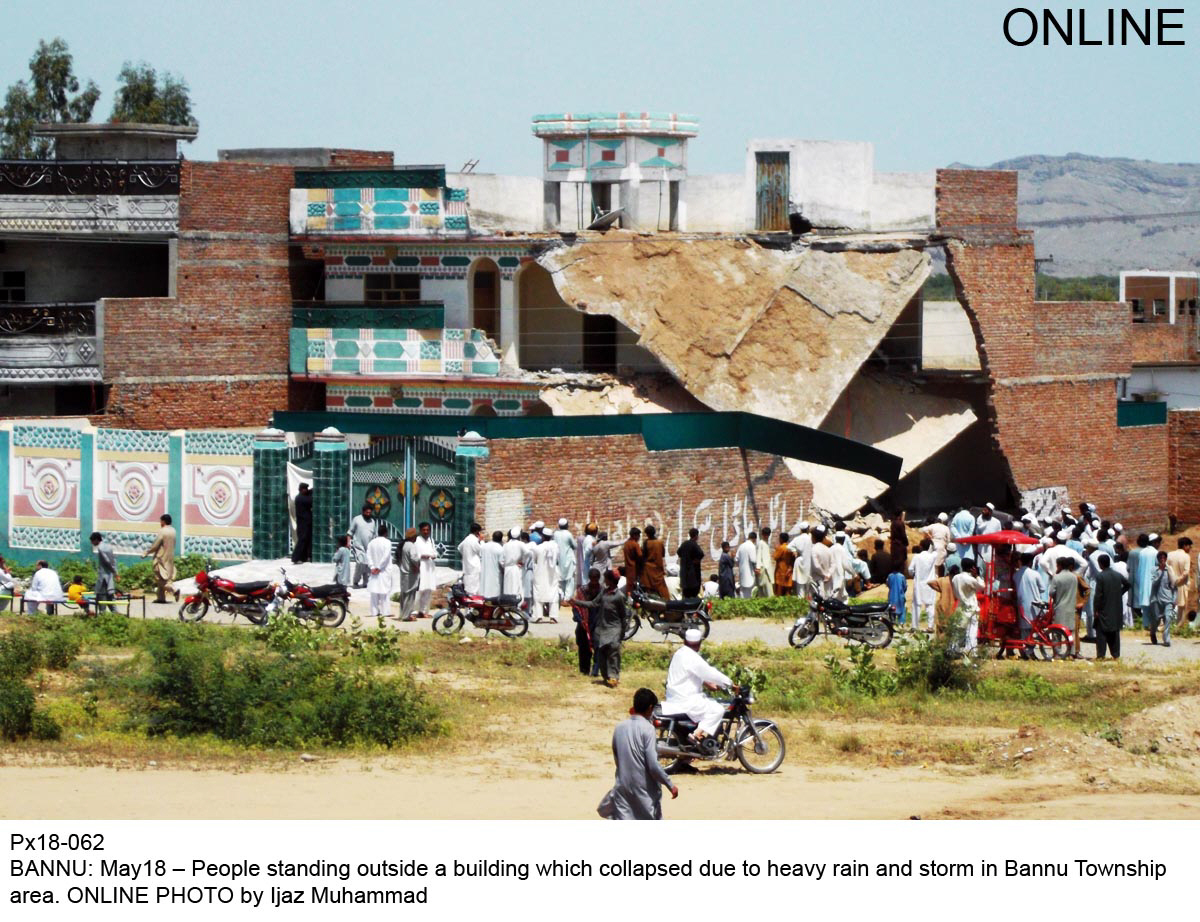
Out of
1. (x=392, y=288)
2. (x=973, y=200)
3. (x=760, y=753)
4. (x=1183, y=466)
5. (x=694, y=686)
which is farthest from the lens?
(x=1183, y=466)

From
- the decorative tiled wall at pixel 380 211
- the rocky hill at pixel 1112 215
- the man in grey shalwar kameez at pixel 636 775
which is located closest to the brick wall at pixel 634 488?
the decorative tiled wall at pixel 380 211

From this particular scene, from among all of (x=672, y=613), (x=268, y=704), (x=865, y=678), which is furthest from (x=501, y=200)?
(x=268, y=704)

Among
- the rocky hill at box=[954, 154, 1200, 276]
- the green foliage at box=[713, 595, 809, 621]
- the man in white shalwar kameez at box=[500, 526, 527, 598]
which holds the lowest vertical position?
the green foliage at box=[713, 595, 809, 621]

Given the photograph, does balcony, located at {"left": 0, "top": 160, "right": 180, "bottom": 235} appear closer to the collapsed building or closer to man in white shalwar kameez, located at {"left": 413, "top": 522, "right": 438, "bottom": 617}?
the collapsed building

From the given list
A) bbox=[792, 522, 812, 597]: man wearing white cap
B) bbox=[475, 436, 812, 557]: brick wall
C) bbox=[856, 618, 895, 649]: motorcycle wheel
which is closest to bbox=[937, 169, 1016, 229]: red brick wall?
bbox=[475, 436, 812, 557]: brick wall

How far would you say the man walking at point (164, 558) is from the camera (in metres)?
24.7

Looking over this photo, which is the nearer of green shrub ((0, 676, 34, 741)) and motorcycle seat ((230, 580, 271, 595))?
green shrub ((0, 676, 34, 741))

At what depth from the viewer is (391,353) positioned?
116ft

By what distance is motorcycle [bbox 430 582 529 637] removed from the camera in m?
22.1

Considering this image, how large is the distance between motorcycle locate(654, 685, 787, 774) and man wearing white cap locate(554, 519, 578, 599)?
366 inches

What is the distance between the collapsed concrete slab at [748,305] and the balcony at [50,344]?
806 centimetres

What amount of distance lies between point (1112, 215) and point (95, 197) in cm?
15038

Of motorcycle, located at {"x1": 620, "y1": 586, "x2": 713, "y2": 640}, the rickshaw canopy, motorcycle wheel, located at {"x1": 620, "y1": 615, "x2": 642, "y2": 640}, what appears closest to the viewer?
the rickshaw canopy

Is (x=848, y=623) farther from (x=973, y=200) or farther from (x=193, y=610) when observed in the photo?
(x=973, y=200)
